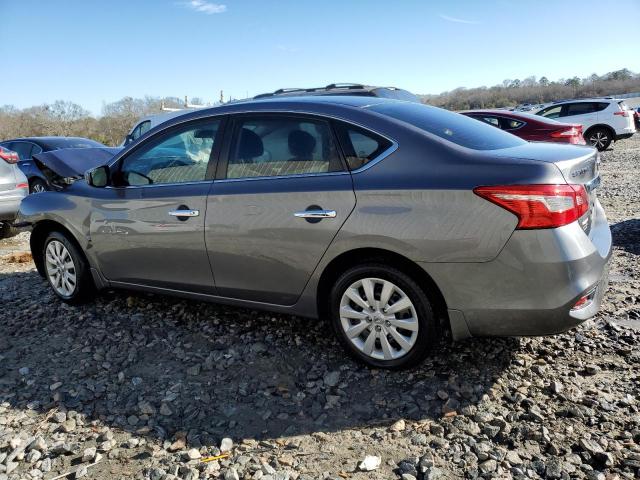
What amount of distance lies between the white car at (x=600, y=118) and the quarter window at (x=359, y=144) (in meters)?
15.8

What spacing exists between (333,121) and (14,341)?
2967 millimetres

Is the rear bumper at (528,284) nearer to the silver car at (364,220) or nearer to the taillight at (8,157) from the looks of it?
the silver car at (364,220)

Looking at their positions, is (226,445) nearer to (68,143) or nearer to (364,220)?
(364,220)

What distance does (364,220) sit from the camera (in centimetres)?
301

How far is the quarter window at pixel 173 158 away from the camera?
12.3 ft

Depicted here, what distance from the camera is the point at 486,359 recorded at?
3342 mm

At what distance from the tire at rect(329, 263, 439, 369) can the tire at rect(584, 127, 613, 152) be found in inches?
650

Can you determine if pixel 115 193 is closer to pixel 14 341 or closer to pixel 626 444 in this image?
pixel 14 341

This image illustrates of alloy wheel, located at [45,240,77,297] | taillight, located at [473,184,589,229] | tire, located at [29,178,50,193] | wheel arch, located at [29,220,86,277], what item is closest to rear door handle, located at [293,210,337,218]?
taillight, located at [473,184,589,229]

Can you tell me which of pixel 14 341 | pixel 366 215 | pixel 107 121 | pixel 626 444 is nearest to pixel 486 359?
pixel 626 444

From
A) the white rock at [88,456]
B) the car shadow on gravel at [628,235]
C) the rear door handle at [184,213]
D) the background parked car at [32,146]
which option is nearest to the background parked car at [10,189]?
the background parked car at [32,146]

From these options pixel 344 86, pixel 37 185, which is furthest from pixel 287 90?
pixel 37 185

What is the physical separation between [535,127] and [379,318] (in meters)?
8.95

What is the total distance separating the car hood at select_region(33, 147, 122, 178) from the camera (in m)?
5.00
